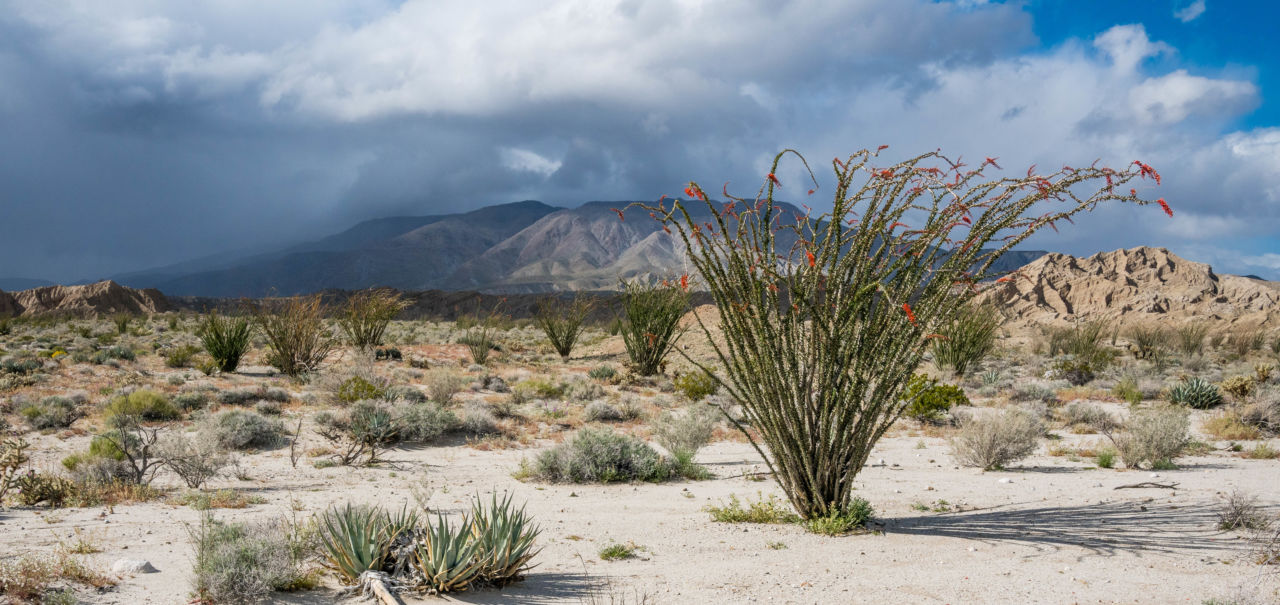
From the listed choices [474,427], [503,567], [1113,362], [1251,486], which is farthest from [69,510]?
[1113,362]

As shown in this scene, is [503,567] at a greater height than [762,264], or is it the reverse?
[762,264]

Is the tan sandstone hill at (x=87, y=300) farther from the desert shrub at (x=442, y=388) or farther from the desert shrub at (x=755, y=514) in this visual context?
the desert shrub at (x=755, y=514)

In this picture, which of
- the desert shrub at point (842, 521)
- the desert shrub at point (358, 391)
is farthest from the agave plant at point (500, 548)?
the desert shrub at point (358, 391)

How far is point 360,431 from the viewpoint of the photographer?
10.4m

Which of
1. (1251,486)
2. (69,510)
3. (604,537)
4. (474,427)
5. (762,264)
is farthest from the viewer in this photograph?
(474,427)

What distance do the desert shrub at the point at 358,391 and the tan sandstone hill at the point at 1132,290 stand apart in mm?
46306

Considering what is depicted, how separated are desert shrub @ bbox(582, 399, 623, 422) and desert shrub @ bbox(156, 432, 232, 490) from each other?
6.20 m

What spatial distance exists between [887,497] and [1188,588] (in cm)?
330

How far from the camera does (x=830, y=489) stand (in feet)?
20.9

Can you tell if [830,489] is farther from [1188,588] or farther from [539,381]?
[539,381]

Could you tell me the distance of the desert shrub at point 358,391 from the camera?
1347 centimetres

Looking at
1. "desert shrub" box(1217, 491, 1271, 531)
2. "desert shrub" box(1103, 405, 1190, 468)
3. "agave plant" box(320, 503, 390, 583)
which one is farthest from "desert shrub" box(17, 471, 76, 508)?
"desert shrub" box(1103, 405, 1190, 468)

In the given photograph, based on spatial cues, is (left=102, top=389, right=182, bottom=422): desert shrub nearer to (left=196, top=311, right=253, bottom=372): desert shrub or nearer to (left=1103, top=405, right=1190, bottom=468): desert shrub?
(left=196, top=311, right=253, bottom=372): desert shrub

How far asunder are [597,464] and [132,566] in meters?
4.94
